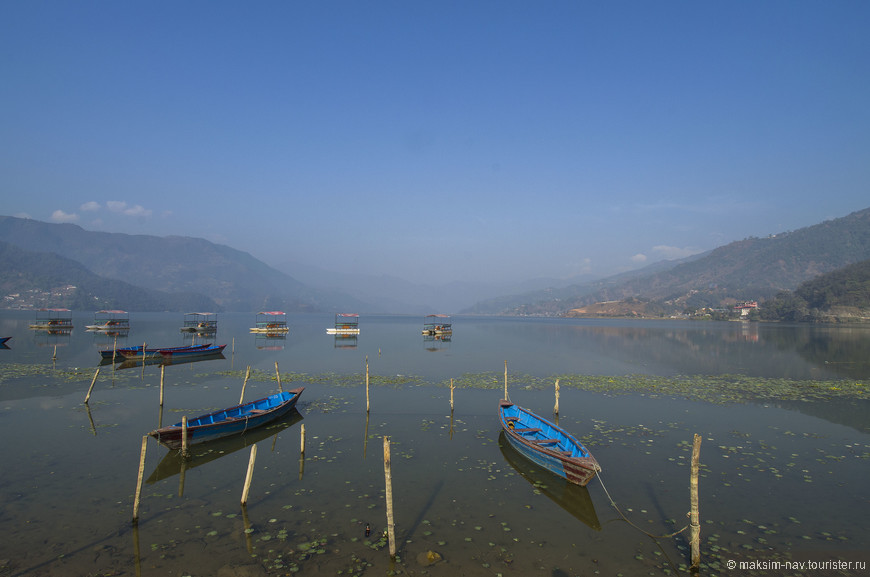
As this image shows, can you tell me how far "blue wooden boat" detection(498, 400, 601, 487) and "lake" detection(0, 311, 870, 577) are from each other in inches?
22.1

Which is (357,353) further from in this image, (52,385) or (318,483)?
(318,483)

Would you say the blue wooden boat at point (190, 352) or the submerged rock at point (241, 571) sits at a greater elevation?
the blue wooden boat at point (190, 352)

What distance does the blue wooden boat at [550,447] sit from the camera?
44.7 ft

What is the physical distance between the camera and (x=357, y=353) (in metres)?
53.9

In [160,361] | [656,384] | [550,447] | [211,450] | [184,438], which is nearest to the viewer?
[184,438]

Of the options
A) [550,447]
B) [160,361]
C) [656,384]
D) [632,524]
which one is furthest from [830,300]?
[160,361]

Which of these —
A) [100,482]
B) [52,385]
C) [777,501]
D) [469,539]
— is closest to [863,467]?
[777,501]

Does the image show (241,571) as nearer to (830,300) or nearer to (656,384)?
(656,384)

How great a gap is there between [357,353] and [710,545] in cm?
4647

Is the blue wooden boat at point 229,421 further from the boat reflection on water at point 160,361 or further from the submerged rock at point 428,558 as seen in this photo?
the boat reflection on water at point 160,361

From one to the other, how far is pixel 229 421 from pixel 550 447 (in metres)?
13.5

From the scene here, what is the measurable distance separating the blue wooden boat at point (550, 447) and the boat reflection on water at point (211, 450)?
35.9ft

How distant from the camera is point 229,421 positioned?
60.0 ft

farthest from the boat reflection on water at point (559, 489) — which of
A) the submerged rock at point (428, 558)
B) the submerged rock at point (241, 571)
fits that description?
the submerged rock at point (241, 571)
